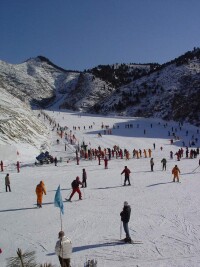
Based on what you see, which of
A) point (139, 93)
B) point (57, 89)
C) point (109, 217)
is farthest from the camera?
point (57, 89)

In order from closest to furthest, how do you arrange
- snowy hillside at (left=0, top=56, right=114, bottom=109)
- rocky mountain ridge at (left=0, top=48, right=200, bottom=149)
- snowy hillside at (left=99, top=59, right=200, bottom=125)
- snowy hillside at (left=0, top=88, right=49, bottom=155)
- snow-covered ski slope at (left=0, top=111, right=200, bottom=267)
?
1. snow-covered ski slope at (left=0, top=111, right=200, bottom=267)
2. snowy hillside at (left=0, top=88, right=49, bottom=155)
3. snowy hillside at (left=99, top=59, right=200, bottom=125)
4. rocky mountain ridge at (left=0, top=48, right=200, bottom=149)
5. snowy hillside at (left=0, top=56, right=114, bottom=109)

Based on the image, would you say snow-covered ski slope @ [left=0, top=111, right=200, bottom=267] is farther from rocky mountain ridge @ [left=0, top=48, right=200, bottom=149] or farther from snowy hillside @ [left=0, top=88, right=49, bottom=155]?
rocky mountain ridge @ [left=0, top=48, right=200, bottom=149]

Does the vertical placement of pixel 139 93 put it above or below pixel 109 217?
above

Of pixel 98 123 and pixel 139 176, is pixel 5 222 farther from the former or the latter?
pixel 98 123

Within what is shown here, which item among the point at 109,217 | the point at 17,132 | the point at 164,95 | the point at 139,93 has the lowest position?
the point at 109,217

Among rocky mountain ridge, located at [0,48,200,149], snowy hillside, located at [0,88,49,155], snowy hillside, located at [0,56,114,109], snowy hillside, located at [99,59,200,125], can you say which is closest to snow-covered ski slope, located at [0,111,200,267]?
snowy hillside, located at [0,88,49,155]

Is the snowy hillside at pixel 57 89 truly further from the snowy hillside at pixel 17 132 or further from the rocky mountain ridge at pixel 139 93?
the snowy hillside at pixel 17 132

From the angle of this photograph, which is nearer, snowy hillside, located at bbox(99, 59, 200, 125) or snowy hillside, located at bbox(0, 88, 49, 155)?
snowy hillside, located at bbox(0, 88, 49, 155)

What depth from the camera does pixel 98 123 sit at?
237ft

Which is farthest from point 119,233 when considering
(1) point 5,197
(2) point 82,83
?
(2) point 82,83

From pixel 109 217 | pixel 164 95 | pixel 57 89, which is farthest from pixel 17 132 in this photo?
pixel 57 89

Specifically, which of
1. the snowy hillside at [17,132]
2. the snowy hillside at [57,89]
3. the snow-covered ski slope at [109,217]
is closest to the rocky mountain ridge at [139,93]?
the snowy hillside at [57,89]

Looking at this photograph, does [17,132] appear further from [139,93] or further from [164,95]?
[139,93]

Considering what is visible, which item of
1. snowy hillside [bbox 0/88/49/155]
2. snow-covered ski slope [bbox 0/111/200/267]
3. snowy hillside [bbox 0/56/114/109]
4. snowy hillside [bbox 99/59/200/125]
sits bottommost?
snow-covered ski slope [bbox 0/111/200/267]
